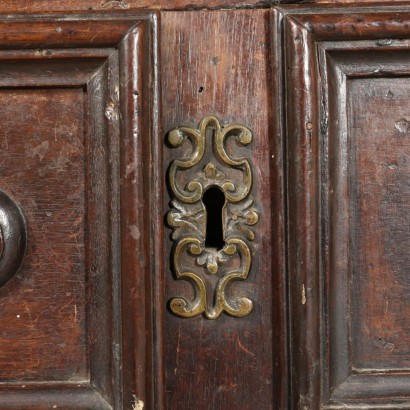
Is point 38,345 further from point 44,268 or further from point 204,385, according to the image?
point 204,385

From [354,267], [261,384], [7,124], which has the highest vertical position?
[7,124]

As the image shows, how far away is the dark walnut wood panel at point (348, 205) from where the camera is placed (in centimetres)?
74

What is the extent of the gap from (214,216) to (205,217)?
0.02 meters

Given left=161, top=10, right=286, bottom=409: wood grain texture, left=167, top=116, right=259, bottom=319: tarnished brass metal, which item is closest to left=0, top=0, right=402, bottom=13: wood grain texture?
left=161, top=10, right=286, bottom=409: wood grain texture

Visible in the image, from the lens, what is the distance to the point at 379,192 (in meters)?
0.76

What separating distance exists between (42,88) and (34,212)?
0.14 metres

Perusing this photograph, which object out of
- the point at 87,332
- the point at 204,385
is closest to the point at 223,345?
the point at 204,385

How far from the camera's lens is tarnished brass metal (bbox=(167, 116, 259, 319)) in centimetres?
76

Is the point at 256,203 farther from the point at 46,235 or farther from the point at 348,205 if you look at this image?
the point at 46,235

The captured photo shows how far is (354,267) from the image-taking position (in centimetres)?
76

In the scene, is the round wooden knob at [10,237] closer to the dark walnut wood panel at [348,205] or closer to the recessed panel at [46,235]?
the recessed panel at [46,235]

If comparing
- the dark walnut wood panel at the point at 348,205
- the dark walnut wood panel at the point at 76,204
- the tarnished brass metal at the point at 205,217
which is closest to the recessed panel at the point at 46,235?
the dark walnut wood panel at the point at 76,204

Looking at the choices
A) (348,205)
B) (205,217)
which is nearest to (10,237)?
(205,217)

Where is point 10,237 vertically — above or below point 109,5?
below
